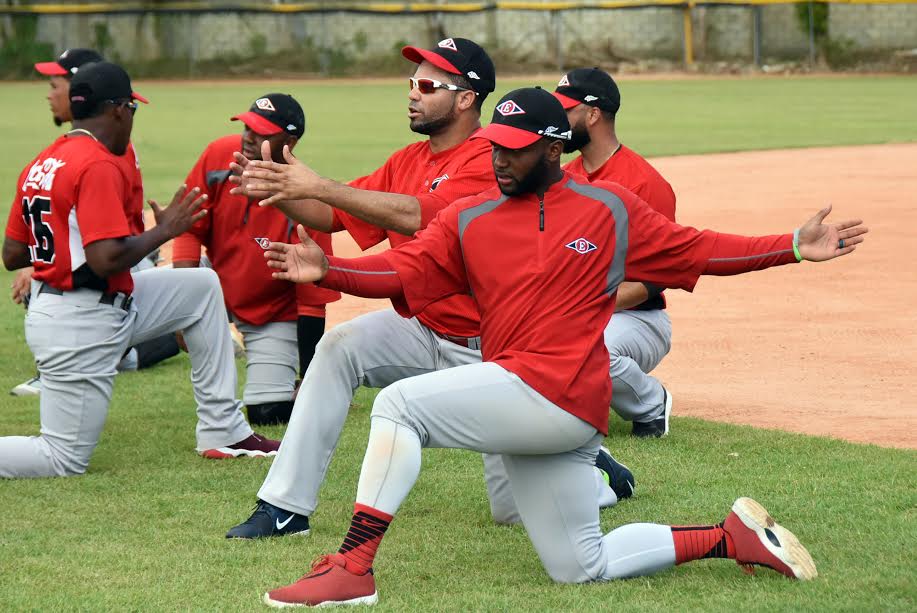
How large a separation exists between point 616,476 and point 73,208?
278 centimetres

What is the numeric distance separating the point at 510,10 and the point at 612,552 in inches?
1598

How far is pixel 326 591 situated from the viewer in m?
4.49

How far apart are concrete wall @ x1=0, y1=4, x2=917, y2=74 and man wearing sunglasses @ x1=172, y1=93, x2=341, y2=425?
3616 centimetres

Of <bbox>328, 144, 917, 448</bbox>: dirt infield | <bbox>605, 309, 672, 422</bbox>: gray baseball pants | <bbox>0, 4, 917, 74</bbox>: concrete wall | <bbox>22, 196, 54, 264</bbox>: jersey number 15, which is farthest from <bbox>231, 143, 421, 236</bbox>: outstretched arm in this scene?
<bbox>0, 4, 917, 74</bbox>: concrete wall

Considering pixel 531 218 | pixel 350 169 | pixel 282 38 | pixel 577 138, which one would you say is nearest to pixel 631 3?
pixel 282 38

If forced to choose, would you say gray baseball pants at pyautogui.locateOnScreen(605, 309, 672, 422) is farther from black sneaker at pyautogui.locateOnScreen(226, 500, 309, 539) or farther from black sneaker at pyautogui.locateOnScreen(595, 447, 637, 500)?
black sneaker at pyautogui.locateOnScreen(226, 500, 309, 539)

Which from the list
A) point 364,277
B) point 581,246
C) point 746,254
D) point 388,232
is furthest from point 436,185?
point 746,254

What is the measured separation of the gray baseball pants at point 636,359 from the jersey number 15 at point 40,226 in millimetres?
2807

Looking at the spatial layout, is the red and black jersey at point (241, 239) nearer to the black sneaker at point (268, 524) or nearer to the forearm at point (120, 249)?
the forearm at point (120, 249)

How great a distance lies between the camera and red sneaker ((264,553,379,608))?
4.50 m

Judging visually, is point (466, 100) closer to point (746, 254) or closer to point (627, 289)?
point (627, 289)

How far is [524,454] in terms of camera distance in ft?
15.4

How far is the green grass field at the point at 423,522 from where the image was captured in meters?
4.72

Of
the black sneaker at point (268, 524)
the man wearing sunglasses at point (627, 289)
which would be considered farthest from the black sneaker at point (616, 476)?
the black sneaker at point (268, 524)
